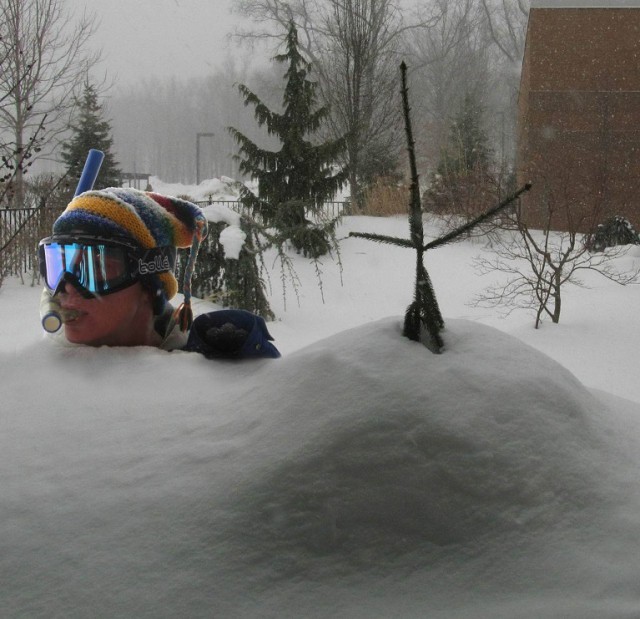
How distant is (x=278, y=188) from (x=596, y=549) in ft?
39.3

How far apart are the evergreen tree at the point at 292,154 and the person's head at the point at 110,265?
10528mm

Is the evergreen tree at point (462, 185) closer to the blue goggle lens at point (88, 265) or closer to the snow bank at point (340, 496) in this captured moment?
the blue goggle lens at point (88, 265)

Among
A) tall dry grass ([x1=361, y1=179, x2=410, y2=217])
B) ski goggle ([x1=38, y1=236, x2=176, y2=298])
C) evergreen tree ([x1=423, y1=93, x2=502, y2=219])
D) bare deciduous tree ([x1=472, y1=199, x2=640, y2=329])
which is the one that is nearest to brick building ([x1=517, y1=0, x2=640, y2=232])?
evergreen tree ([x1=423, y1=93, x2=502, y2=219])

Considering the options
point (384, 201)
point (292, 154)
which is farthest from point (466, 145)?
point (292, 154)

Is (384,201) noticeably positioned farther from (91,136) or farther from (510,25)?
(510,25)

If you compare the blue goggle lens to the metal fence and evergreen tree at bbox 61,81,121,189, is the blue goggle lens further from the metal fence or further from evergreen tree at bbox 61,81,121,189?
evergreen tree at bbox 61,81,121,189

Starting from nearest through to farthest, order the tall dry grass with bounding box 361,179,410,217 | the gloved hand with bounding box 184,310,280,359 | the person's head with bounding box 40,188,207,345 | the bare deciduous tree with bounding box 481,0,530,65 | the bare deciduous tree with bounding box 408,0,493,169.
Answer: the gloved hand with bounding box 184,310,280,359
the person's head with bounding box 40,188,207,345
the tall dry grass with bounding box 361,179,410,217
the bare deciduous tree with bounding box 408,0,493,169
the bare deciduous tree with bounding box 481,0,530,65

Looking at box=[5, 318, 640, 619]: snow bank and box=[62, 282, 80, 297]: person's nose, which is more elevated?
box=[62, 282, 80, 297]: person's nose

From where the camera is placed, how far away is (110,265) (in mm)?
1427

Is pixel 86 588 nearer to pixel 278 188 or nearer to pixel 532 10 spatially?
pixel 278 188

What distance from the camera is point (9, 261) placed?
8.79 meters

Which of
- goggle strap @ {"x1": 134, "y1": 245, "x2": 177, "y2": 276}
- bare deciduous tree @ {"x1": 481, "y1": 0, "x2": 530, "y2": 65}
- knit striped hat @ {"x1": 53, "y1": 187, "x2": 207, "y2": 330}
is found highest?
bare deciduous tree @ {"x1": 481, "y1": 0, "x2": 530, "y2": 65}

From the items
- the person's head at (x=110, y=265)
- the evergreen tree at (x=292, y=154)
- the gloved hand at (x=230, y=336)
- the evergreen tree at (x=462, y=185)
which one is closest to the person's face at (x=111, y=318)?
the person's head at (x=110, y=265)

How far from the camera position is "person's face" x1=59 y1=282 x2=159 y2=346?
1361 mm
